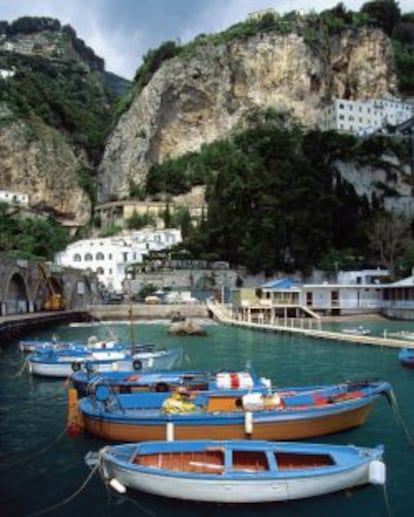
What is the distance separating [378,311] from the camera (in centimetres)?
6731

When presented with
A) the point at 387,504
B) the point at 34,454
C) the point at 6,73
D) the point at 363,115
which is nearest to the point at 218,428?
the point at 387,504

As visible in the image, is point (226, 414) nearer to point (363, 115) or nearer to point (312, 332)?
point (312, 332)

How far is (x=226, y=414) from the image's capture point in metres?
16.8

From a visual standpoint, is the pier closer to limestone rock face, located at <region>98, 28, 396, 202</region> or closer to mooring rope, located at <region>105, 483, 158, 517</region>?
mooring rope, located at <region>105, 483, 158, 517</region>

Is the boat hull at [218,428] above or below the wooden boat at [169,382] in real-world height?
below

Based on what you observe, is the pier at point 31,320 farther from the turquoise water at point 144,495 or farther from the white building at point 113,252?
the white building at point 113,252

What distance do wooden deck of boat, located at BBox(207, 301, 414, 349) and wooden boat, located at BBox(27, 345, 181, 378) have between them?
46.6 feet

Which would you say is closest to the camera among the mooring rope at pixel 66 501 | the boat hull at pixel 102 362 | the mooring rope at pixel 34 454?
the mooring rope at pixel 66 501

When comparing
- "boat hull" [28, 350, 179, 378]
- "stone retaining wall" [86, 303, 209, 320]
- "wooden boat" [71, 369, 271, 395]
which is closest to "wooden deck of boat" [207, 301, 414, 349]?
Answer: "stone retaining wall" [86, 303, 209, 320]

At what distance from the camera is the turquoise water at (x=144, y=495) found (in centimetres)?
1302

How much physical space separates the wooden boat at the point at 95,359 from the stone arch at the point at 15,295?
1188 inches

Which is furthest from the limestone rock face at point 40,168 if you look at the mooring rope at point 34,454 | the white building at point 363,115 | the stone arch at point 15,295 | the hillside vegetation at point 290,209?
the mooring rope at point 34,454

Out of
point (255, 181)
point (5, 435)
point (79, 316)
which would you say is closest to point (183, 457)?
point (5, 435)

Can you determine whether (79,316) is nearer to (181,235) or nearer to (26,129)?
(181,235)
